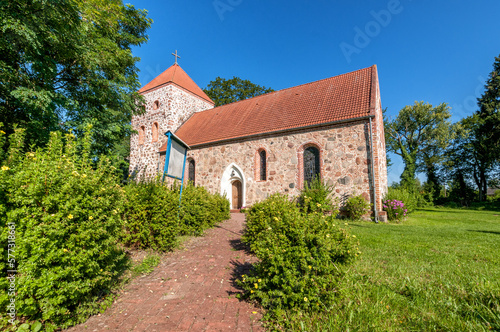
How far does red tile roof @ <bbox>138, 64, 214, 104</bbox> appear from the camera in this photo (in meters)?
20.2

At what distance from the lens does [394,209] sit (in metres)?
10.4

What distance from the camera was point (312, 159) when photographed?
1188cm

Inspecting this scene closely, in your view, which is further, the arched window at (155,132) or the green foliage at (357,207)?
the arched window at (155,132)

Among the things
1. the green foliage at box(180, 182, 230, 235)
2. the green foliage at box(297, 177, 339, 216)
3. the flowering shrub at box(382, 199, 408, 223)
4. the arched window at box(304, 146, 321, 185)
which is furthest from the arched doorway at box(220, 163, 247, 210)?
the flowering shrub at box(382, 199, 408, 223)

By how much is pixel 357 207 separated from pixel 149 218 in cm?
880

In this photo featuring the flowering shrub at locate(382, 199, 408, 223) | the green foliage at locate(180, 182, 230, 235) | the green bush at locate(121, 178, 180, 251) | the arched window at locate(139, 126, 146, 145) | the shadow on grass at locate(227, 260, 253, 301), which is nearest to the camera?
the shadow on grass at locate(227, 260, 253, 301)

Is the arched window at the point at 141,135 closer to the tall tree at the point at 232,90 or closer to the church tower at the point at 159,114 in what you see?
the church tower at the point at 159,114

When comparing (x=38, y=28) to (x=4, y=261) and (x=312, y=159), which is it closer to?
(x=4, y=261)

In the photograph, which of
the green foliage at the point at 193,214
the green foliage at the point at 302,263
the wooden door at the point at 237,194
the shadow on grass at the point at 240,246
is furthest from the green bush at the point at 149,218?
the wooden door at the point at 237,194

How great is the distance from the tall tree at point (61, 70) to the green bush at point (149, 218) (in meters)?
2.10

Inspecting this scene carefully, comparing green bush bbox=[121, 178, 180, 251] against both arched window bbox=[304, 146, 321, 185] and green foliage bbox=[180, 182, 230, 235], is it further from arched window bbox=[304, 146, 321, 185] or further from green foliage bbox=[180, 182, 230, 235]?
arched window bbox=[304, 146, 321, 185]

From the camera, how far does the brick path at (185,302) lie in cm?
239

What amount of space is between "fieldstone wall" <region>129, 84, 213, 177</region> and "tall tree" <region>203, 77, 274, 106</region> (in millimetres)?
8099

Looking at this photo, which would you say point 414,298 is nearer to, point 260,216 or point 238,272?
point 238,272
